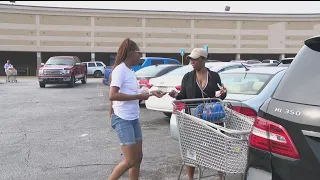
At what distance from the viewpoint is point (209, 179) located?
15.4ft

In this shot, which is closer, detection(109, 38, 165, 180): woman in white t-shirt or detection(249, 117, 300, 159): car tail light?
detection(249, 117, 300, 159): car tail light

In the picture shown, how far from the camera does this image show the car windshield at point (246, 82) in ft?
18.6

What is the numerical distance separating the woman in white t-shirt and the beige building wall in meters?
48.1

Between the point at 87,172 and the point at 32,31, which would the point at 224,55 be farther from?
the point at 87,172

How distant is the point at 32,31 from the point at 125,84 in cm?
4928

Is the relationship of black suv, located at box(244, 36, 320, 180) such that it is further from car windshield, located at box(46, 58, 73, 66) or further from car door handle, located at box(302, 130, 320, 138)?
car windshield, located at box(46, 58, 73, 66)

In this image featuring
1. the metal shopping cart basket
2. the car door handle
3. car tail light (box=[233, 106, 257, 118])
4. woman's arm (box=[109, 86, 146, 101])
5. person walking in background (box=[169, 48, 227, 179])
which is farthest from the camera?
car tail light (box=[233, 106, 257, 118])

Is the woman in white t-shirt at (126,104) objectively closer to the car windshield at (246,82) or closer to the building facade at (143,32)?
the car windshield at (246,82)

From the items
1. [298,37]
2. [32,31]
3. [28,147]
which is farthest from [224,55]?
[28,147]

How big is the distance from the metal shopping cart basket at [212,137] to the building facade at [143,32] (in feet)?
158

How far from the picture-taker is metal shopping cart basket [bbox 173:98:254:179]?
3.13m

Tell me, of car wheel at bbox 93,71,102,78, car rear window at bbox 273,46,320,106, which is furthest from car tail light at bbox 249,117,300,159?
car wheel at bbox 93,71,102,78

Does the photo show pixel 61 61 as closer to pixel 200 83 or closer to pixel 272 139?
pixel 200 83

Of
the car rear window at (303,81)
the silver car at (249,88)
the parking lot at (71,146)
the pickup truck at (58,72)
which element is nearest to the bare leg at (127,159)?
the parking lot at (71,146)
